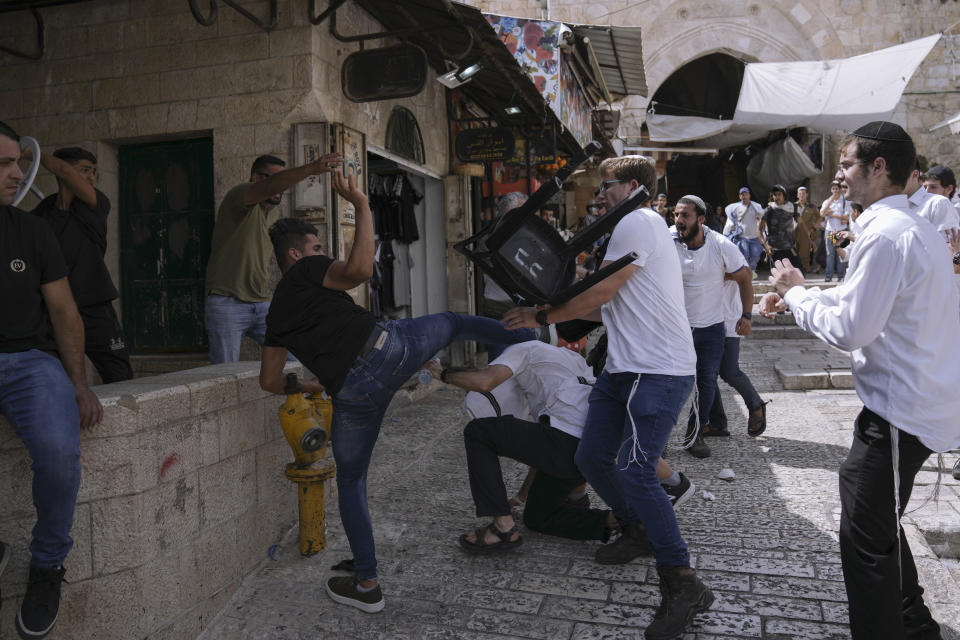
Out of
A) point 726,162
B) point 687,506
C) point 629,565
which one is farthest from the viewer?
point 726,162

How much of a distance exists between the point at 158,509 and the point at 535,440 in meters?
1.79

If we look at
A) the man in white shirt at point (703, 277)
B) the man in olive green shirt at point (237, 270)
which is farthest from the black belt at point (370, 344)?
the man in white shirt at point (703, 277)

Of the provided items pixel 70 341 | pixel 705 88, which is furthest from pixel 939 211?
pixel 705 88

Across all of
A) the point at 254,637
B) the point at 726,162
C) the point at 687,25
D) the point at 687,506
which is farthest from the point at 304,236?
the point at 726,162

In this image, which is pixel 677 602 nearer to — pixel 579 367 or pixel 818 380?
pixel 579 367

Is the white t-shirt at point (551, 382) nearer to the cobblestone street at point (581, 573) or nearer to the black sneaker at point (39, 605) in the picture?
the cobblestone street at point (581, 573)

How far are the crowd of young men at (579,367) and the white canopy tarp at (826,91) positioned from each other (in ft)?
47.5

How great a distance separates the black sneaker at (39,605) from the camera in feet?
→ 8.55

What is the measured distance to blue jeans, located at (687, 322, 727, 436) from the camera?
5.49m

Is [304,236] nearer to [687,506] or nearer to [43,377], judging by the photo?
[43,377]

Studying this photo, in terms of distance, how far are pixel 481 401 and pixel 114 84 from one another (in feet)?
15.7

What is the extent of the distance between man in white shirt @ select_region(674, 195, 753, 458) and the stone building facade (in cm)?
1308

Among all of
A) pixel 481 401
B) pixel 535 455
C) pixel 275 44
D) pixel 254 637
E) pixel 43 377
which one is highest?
pixel 275 44

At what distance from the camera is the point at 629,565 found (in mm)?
3621
